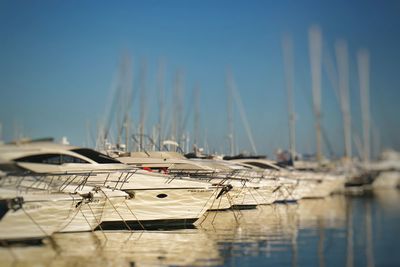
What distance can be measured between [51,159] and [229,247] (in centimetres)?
839

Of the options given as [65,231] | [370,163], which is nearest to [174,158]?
[65,231]

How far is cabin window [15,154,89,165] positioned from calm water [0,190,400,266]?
315 centimetres

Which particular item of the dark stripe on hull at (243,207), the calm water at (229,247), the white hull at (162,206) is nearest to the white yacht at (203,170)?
the dark stripe on hull at (243,207)

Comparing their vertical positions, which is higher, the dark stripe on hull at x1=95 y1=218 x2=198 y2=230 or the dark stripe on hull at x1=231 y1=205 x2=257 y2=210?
the dark stripe on hull at x1=95 y1=218 x2=198 y2=230

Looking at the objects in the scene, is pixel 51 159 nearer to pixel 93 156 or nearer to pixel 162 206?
pixel 93 156

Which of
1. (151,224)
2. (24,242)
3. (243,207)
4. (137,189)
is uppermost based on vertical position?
(137,189)

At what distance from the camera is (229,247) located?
1984 centimetres

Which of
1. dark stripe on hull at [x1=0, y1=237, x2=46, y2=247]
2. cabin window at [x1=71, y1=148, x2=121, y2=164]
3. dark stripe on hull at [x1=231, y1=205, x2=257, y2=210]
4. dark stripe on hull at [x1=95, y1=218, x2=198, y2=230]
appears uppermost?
cabin window at [x1=71, y1=148, x2=121, y2=164]

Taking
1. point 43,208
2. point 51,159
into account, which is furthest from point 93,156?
point 43,208

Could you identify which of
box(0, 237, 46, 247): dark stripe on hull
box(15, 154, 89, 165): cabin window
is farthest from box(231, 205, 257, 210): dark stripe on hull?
box(0, 237, 46, 247): dark stripe on hull

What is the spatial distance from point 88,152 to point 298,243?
10.0 meters

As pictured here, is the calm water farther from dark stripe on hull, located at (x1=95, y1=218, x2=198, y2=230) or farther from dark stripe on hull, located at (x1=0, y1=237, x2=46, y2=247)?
dark stripe on hull, located at (x1=95, y1=218, x2=198, y2=230)

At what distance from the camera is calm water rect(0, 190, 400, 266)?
56.0 ft

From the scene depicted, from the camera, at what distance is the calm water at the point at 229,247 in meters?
17.1
